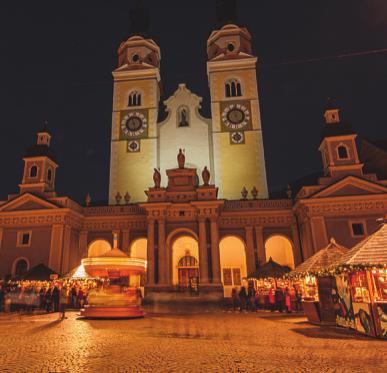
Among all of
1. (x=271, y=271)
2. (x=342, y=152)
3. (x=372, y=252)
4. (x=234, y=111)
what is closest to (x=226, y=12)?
(x=234, y=111)

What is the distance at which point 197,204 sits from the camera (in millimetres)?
28984

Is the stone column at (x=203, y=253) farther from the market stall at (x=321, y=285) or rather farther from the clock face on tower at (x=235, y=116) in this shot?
the clock face on tower at (x=235, y=116)

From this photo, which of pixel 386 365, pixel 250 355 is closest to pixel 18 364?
pixel 250 355

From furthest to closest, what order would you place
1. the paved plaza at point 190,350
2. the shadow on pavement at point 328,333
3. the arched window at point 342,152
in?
the arched window at point 342,152 → the shadow on pavement at point 328,333 → the paved plaza at point 190,350

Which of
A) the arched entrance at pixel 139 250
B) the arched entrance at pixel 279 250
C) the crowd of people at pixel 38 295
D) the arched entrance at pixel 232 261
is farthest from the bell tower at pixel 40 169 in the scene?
the arched entrance at pixel 279 250

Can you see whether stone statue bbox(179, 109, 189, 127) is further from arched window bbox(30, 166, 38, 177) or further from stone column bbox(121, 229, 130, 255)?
arched window bbox(30, 166, 38, 177)

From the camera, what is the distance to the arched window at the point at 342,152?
97.6 ft

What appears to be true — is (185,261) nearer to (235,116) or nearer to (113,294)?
(113,294)

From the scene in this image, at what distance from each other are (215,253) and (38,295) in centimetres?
1324

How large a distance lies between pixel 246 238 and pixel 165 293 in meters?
8.60

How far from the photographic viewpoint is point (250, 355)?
26.8 feet

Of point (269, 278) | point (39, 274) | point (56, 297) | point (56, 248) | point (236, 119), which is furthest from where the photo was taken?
point (236, 119)

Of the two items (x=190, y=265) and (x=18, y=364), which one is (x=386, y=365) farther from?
(x=190, y=265)

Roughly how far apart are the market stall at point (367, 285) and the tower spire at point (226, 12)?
37.8 metres
